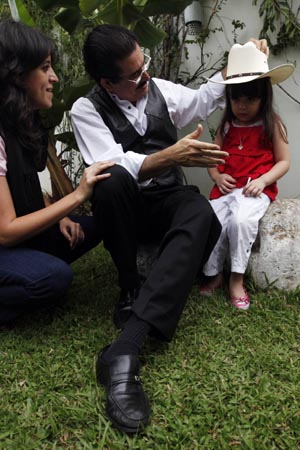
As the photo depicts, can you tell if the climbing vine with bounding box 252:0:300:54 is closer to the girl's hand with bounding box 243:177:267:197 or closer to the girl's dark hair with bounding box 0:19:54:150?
the girl's hand with bounding box 243:177:267:197

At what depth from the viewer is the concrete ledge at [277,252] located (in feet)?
6.98

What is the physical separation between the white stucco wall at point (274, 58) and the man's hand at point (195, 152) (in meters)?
1.92

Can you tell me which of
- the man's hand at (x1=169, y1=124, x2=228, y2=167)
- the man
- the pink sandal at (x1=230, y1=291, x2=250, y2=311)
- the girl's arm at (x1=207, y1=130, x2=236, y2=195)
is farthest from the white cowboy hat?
the pink sandal at (x1=230, y1=291, x2=250, y2=311)

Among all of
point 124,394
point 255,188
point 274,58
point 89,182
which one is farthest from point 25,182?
point 274,58

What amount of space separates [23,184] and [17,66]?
48 centimetres

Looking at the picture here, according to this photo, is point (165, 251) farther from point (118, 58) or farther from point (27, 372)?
point (118, 58)

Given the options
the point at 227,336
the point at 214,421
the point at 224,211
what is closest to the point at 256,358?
the point at 227,336

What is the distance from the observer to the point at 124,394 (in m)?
1.37

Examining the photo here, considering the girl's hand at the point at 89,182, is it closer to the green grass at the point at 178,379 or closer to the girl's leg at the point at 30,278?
the girl's leg at the point at 30,278

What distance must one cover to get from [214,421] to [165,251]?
2.04 feet

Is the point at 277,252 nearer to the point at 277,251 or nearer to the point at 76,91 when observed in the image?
the point at 277,251

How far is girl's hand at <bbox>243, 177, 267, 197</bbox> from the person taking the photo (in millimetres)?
2127

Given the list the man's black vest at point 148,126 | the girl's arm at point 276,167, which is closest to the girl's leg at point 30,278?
the man's black vest at point 148,126

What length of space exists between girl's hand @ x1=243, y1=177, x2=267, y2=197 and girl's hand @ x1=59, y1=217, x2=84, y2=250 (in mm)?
853
